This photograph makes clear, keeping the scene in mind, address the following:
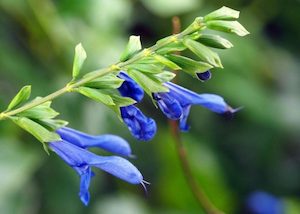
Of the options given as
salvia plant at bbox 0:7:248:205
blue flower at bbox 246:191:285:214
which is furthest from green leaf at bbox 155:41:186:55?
blue flower at bbox 246:191:285:214

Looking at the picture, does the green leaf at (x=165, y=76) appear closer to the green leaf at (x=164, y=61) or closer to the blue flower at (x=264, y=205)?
the green leaf at (x=164, y=61)

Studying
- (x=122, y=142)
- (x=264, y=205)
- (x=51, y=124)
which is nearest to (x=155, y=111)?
(x=264, y=205)

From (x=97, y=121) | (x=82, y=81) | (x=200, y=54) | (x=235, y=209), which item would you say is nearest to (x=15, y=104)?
(x=82, y=81)

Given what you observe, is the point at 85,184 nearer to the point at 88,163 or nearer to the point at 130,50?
the point at 88,163

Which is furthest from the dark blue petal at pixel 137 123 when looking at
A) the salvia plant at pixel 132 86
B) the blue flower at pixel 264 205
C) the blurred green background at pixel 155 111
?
the blue flower at pixel 264 205

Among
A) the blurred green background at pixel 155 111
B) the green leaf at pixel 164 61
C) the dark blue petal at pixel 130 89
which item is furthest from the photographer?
the blurred green background at pixel 155 111

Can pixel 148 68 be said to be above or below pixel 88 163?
above

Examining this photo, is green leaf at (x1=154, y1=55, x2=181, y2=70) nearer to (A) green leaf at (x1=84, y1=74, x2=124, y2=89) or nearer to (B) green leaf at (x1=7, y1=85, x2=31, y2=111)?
(A) green leaf at (x1=84, y1=74, x2=124, y2=89)
